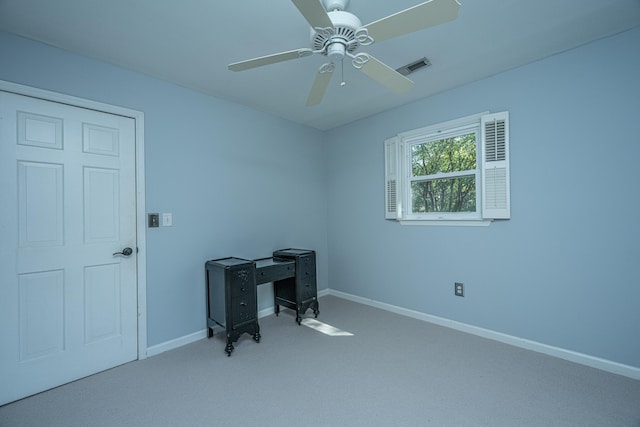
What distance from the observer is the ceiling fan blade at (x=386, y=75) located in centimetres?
165

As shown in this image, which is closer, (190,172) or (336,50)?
(336,50)

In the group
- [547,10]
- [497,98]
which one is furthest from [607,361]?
[547,10]

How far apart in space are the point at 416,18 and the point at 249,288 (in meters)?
2.39

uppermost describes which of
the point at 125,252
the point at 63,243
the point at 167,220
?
the point at 167,220

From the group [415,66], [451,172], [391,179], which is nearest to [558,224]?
[451,172]

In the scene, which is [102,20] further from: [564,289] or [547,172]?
[564,289]

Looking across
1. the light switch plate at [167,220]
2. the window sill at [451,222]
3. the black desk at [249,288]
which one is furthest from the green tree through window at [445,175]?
the light switch plate at [167,220]

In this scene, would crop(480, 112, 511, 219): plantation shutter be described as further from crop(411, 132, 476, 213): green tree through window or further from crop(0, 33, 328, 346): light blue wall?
crop(0, 33, 328, 346): light blue wall

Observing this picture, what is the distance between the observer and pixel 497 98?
101 inches

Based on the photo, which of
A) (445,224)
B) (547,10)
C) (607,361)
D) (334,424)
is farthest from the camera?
(445,224)

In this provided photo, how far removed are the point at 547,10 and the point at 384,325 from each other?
9.65 feet

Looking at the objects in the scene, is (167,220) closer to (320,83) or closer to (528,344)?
(320,83)

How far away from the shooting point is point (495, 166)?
2549mm

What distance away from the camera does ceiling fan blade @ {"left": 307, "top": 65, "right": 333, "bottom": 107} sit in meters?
1.73
